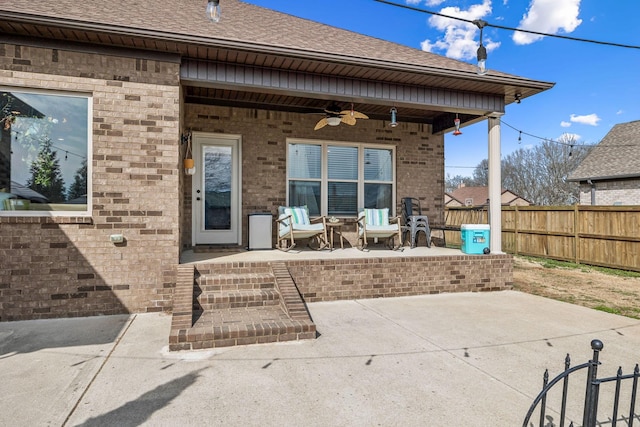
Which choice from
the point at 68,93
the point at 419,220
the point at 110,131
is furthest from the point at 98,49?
the point at 419,220

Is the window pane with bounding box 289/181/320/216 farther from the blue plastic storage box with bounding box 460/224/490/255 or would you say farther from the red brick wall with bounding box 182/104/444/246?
the blue plastic storage box with bounding box 460/224/490/255

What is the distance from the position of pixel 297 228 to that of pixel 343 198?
64.7 inches

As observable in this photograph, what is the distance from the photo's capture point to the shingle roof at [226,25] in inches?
174

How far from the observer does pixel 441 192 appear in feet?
27.8

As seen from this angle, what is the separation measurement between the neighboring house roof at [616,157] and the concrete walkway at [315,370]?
14494mm

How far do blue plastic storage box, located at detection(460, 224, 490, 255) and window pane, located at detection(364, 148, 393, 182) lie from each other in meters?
2.30

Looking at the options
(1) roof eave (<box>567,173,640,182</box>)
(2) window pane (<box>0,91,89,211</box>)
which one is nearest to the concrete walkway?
(2) window pane (<box>0,91,89,211</box>)

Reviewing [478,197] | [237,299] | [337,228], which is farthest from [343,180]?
[478,197]

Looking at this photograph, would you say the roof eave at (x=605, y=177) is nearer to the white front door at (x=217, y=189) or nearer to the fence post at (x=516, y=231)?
the fence post at (x=516, y=231)

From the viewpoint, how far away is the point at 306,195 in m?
7.73

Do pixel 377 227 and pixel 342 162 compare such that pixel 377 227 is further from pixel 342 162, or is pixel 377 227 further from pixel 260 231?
pixel 260 231

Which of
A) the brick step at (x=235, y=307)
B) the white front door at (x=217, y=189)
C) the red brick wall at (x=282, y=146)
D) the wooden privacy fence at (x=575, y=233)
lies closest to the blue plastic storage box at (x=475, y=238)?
the wooden privacy fence at (x=575, y=233)

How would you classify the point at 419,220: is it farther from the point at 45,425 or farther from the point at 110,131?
the point at 45,425

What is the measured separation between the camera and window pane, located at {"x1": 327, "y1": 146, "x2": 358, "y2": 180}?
7.88 metres
